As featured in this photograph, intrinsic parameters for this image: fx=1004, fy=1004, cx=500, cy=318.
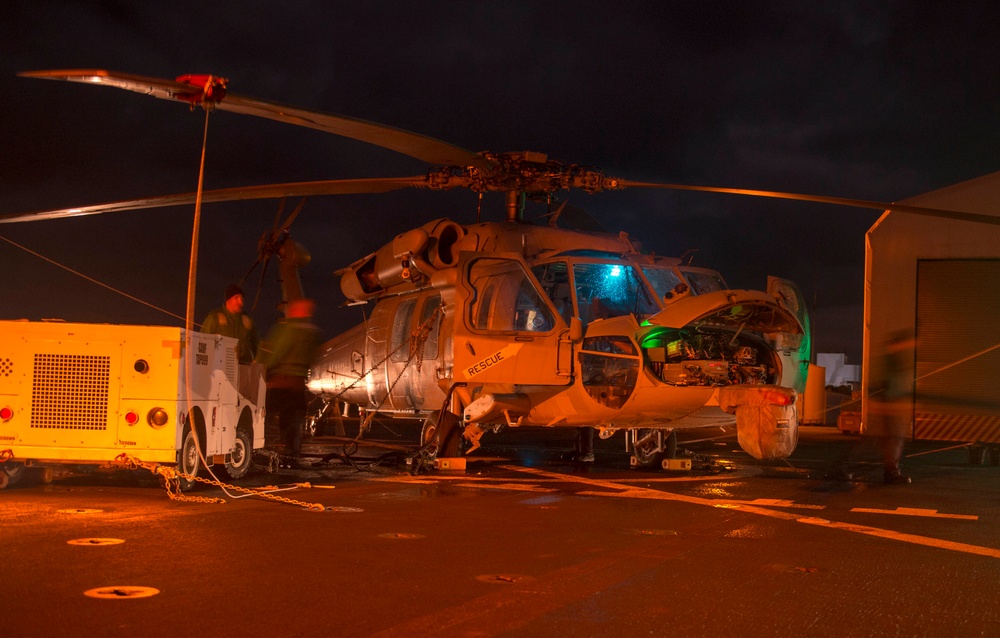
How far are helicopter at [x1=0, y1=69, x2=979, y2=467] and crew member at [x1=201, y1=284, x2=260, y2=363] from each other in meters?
1.31

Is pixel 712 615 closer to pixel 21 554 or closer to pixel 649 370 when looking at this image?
pixel 21 554

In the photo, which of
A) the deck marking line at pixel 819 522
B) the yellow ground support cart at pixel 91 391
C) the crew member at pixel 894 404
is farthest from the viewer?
the crew member at pixel 894 404

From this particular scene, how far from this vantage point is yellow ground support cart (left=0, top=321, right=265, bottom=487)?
369 inches

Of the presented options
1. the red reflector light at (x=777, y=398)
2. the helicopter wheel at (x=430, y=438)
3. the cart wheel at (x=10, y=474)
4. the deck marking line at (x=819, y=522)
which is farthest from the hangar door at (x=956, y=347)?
the cart wheel at (x=10, y=474)

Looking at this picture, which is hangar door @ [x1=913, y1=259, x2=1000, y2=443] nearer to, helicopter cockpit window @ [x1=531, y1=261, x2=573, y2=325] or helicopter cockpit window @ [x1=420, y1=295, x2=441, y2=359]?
helicopter cockpit window @ [x1=531, y1=261, x2=573, y2=325]

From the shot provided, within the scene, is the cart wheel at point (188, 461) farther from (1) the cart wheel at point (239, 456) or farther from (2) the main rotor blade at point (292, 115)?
(2) the main rotor blade at point (292, 115)

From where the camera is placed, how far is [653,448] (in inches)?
552

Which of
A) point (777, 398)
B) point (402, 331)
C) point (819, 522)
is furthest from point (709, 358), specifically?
point (402, 331)

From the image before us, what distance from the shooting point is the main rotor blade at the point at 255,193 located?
11.6m

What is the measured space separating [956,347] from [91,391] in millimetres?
13801

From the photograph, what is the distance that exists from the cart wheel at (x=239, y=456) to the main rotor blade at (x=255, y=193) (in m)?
2.90

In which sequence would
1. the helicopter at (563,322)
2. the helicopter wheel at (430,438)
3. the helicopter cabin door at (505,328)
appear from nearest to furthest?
the helicopter at (563,322) → the helicopter cabin door at (505,328) → the helicopter wheel at (430,438)

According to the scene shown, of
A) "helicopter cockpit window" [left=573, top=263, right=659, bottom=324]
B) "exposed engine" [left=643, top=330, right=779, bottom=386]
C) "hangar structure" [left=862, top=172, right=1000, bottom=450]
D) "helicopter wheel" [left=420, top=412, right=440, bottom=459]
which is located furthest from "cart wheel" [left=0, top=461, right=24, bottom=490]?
"hangar structure" [left=862, top=172, right=1000, bottom=450]

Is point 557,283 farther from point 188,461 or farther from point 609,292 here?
point 188,461
